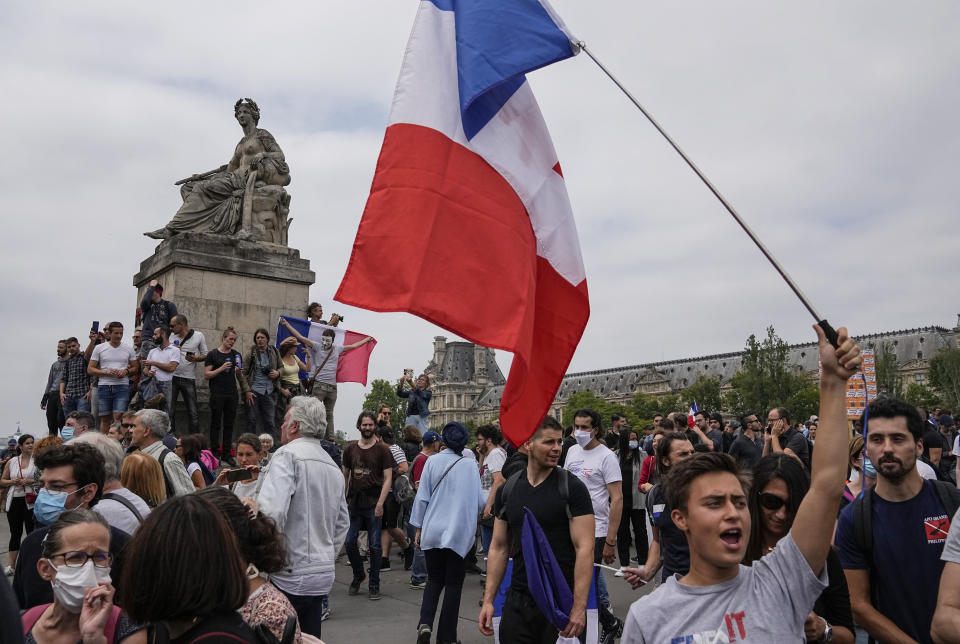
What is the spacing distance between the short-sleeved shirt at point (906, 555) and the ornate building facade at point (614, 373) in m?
122

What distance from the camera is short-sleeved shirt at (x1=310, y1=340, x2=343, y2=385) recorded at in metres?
13.0

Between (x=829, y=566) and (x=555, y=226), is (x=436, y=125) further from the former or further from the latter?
(x=829, y=566)

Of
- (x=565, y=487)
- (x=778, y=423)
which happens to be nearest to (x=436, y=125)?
(x=565, y=487)

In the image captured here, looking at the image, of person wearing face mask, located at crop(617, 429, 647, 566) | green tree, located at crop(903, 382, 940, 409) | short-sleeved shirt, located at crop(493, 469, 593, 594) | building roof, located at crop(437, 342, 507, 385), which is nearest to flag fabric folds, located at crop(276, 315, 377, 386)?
person wearing face mask, located at crop(617, 429, 647, 566)

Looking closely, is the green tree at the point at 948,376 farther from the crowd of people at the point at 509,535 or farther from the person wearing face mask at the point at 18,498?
the person wearing face mask at the point at 18,498

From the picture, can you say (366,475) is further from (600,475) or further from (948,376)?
(948,376)

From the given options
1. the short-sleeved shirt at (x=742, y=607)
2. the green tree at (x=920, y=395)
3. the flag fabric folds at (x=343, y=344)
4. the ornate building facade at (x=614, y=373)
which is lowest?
the short-sleeved shirt at (x=742, y=607)

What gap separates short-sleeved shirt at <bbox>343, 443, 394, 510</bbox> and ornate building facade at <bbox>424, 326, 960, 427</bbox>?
118 m

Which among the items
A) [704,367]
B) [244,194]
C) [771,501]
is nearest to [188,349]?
[244,194]

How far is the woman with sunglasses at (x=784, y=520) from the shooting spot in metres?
3.23

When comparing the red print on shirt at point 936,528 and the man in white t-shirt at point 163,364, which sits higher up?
the man in white t-shirt at point 163,364

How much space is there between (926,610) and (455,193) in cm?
300

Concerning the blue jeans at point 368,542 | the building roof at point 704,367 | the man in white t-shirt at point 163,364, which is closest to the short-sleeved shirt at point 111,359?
the man in white t-shirt at point 163,364

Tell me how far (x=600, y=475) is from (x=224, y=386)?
606 centimetres
